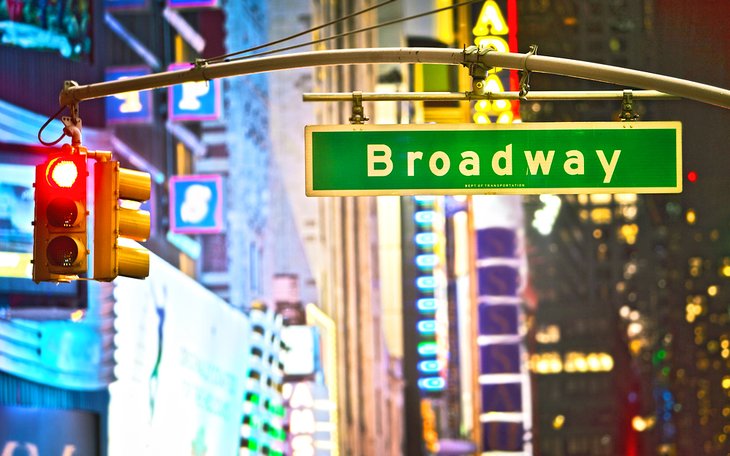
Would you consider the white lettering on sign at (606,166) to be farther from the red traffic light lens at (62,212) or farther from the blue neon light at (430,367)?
the blue neon light at (430,367)

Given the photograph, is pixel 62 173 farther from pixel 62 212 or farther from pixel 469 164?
pixel 469 164

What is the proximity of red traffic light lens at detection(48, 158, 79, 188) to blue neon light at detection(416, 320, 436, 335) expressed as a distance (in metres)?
44.2

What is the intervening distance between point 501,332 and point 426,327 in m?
7.27

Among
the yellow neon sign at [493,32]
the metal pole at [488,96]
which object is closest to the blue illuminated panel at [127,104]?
the yellow neon sign at [493,32]

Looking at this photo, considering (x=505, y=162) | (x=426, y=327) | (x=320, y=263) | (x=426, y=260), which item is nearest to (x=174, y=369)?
(x=320, y=263)

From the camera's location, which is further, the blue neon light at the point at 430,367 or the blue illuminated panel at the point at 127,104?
the blue neon light at the point at 430,367

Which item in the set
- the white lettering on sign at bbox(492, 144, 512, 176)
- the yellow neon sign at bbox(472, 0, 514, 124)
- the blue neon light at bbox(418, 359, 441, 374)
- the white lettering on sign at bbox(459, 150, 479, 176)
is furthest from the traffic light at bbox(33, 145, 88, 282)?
the blue neon light at bbox(418, 359, 441, 374)

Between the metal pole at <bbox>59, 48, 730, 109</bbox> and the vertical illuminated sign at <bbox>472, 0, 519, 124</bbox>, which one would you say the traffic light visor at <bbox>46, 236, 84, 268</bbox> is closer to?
the metal pole at <bbox>59, 48, 730, 109</bbox>

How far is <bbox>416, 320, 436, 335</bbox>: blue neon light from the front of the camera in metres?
55.1

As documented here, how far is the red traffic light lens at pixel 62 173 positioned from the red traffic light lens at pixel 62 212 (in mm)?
143

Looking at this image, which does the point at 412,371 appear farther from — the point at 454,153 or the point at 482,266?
the point at 454,153

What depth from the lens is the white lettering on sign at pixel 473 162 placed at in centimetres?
1206

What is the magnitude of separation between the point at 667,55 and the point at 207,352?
1450 centimetres

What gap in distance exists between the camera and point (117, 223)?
1114 cm
